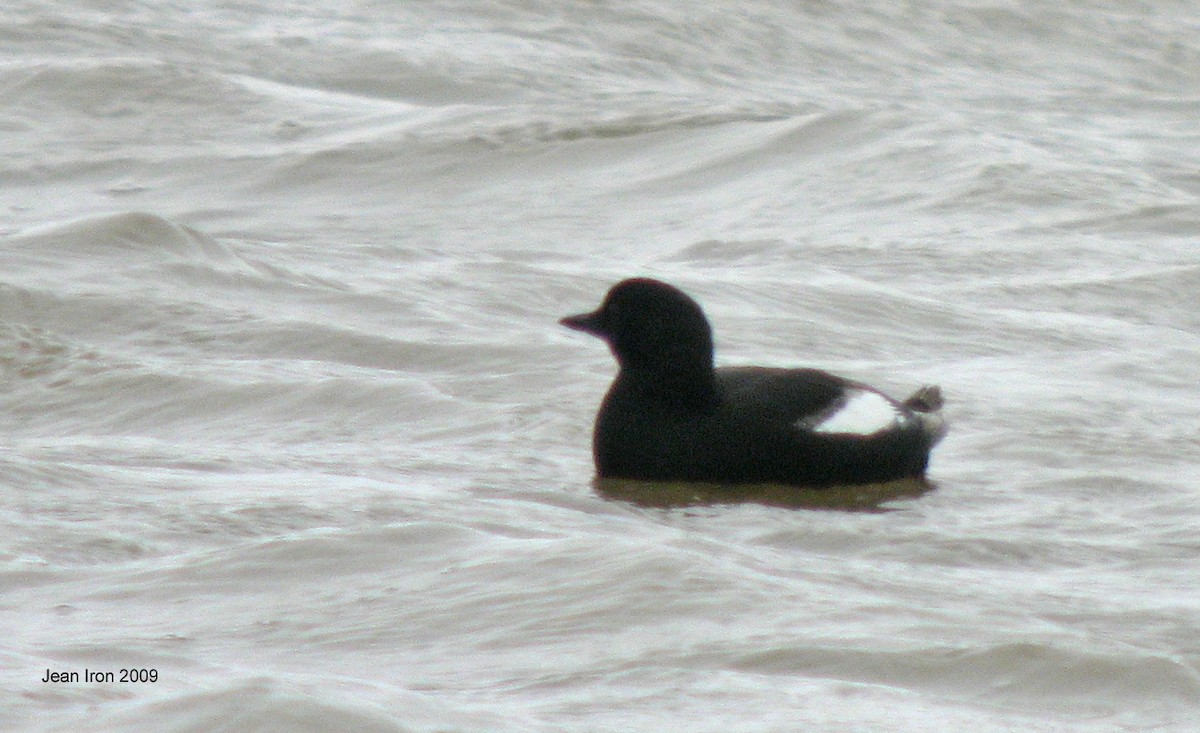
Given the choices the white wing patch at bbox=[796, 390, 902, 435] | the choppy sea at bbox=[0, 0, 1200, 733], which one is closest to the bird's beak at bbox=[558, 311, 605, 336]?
the choppy sea at bbox=[0, 0, 1200, 733]

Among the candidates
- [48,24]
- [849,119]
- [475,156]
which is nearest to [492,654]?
[475,156]

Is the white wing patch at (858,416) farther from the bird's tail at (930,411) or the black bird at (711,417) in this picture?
the bird's tail at (930,411)

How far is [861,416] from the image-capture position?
709 cm

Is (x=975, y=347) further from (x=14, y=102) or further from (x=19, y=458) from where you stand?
(x=14, y=102)

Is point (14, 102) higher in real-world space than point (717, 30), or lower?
lower

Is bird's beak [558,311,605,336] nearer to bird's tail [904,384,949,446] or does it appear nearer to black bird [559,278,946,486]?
black bird [559,278,946,486]

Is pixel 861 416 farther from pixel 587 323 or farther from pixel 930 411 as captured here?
pixel 587 323

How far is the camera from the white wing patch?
274 inches

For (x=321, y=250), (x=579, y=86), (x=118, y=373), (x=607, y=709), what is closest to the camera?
(x=607, y=709)

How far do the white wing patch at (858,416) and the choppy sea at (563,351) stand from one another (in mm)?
253

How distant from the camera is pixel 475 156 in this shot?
12.6m

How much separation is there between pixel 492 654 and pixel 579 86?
383 inches

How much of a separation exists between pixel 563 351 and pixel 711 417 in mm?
1895

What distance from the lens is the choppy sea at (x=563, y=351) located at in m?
4.86
